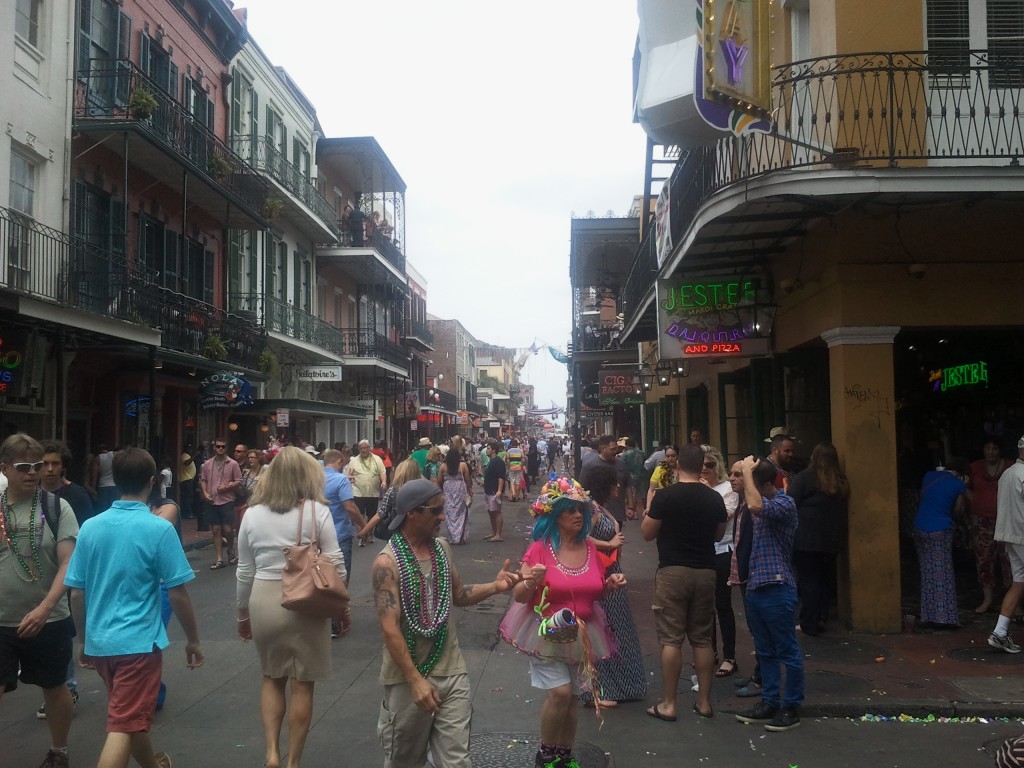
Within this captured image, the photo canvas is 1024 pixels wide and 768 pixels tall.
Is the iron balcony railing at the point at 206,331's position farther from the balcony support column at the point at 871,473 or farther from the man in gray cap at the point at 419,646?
the man in gray cap at the point at 419,646

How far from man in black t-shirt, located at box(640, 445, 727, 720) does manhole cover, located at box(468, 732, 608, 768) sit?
0.83m

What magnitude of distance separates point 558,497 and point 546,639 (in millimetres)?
771

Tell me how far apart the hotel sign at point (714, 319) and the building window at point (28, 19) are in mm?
11027

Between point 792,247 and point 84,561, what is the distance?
8.13 meters

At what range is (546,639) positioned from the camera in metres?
4.91

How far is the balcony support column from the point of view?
8.59 meters

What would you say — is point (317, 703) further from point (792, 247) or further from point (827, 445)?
point (792, 247)

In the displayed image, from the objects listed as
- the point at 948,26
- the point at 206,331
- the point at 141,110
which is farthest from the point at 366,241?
the point at 948,26

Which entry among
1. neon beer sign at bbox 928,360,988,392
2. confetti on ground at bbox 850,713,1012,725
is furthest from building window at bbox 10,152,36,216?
confetti on ground at bbox 850,713,1012,725

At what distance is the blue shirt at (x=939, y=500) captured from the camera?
28.3ft

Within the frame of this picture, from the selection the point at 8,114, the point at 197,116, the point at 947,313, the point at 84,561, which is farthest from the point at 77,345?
the point at 947,313

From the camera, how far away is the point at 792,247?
10.4 metres

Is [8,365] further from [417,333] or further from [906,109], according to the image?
[417,333]

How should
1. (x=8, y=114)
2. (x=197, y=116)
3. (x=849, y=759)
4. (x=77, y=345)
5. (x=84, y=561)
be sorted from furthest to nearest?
(x=197, y=116) → (x=77, y=345) → (x=8, y=114) → (x=849, y=759) → (x=84, y=561)
